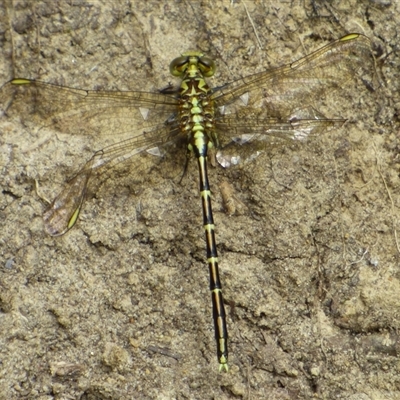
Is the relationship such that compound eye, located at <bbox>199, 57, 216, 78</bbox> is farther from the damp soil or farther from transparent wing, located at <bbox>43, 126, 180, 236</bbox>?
transparent wing, located at <bbox>43, 126, 180, 236</bbox>

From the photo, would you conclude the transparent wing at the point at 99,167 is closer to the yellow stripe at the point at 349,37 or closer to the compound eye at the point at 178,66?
the compound eye at the point at 178,66

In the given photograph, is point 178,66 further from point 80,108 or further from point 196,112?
point 80,108

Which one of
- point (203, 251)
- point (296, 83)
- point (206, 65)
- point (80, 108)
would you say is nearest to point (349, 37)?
point (296, 83)

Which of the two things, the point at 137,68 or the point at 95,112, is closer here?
the point at 95,112

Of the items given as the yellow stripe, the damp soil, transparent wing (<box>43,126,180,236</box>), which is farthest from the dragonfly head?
the yellow stripe

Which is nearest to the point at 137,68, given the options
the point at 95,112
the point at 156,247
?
the point at 95,112

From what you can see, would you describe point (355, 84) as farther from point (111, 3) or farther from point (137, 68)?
point (111, 3)
